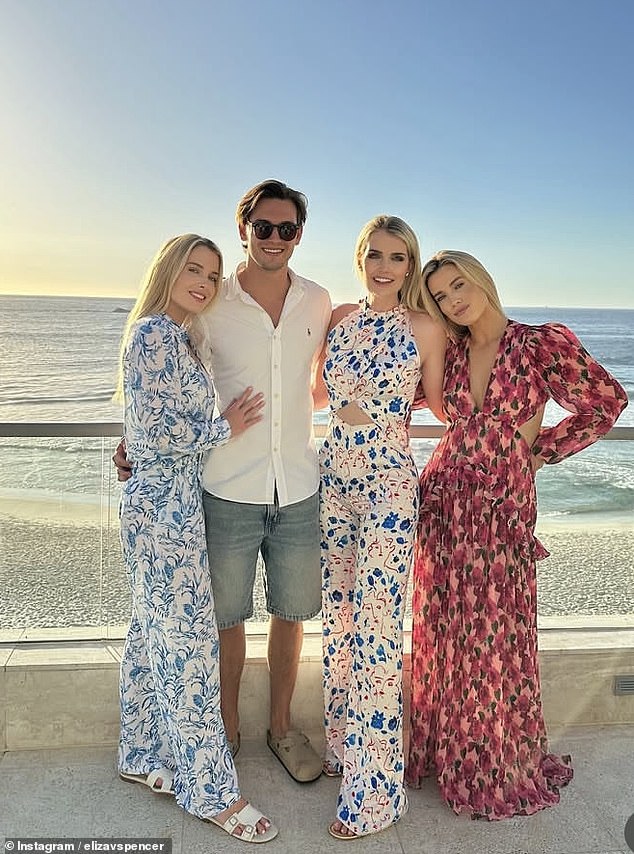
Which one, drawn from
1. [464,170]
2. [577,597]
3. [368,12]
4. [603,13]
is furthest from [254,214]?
[464,170]

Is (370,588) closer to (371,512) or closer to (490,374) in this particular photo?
(371,512)

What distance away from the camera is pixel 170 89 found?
105 feet

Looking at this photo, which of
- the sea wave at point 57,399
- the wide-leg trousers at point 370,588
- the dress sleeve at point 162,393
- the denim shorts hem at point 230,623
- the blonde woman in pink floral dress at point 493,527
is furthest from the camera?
the sea wave at point 57,399

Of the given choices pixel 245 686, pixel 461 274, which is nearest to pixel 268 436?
pixel 461 274

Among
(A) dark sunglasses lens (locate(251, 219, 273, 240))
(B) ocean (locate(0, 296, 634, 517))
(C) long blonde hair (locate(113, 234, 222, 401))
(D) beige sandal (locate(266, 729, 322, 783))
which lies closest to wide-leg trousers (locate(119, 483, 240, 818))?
(D) beige sandal (locate(266, 729, 322, 783))

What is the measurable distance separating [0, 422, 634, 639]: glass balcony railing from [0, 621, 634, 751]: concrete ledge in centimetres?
11

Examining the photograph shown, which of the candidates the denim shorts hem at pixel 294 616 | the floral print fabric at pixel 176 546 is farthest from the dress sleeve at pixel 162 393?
the denim shorts hem at pixel 294 616

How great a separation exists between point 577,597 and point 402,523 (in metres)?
1.10

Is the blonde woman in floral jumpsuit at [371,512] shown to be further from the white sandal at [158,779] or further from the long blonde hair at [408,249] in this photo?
the white sandal at [158,779]

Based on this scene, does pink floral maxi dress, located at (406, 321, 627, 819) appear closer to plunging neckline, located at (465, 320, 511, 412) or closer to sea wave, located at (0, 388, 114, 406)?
plunging neckline, located at (465, 320, 511, 412)

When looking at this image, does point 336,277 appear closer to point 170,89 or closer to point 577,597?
point 170,89

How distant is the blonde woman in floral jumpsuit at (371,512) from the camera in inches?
96.9

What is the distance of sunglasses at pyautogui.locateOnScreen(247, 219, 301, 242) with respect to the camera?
2631 mm

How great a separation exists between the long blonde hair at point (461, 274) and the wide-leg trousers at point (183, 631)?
981 mm
